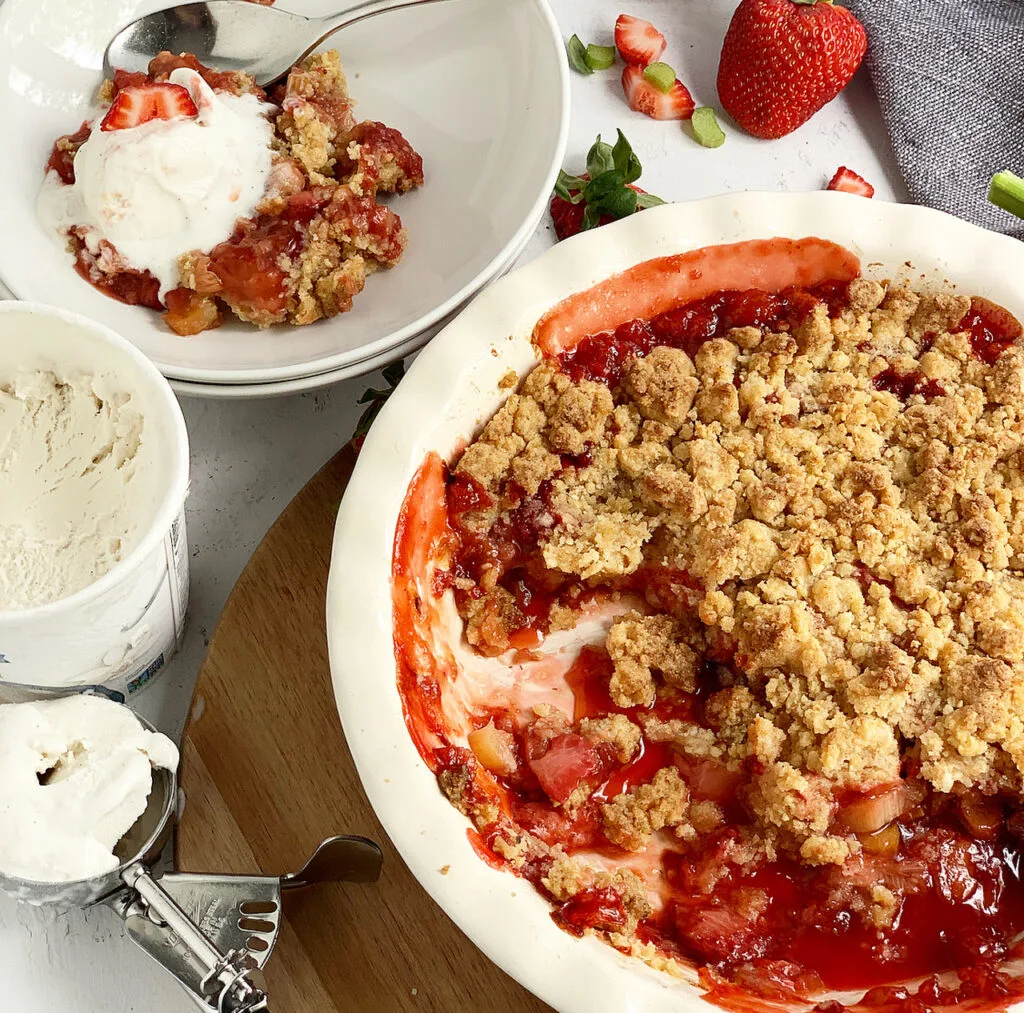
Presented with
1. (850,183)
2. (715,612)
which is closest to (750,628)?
(715,612)

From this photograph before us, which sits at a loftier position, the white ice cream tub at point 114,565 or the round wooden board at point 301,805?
the white ice cream tub at point 114,565

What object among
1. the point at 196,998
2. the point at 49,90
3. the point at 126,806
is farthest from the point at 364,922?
the point at 49,90

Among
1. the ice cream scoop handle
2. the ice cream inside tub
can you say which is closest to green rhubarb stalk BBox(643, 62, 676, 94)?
the ice cream inside tub

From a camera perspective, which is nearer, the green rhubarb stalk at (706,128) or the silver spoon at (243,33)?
the silver spoon at (243,33)

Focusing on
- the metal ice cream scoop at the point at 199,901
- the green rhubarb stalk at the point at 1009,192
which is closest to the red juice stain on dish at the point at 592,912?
the metal ice cream scoop at the point at 199,901

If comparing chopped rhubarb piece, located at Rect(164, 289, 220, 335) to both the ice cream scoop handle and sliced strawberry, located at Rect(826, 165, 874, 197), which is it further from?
sliced strawberry, located at Rect(826, 165, 874, 197)

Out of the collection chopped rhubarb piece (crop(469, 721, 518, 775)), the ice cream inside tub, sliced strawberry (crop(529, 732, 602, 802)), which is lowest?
sliced strawberry (crop(529, 732, 602, 802))

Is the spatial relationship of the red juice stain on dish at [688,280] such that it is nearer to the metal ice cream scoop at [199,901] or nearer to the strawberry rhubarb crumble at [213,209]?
the strawberry rhubarb crumble at [213,209]
